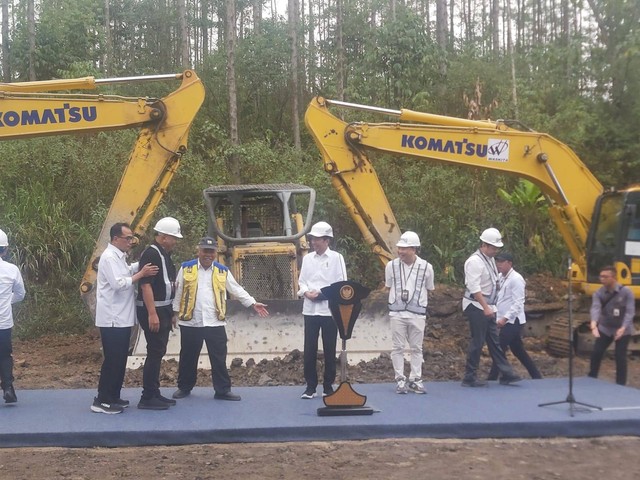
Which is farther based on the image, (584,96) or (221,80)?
(221,80)

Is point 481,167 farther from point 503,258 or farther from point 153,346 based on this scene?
point 153,346

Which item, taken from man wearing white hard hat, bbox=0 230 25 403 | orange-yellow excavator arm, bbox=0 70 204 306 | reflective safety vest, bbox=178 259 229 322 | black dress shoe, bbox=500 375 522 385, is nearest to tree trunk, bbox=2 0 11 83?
orange-yellow excavator arm, bbox=0 70 204 306

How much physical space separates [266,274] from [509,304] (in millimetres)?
3907

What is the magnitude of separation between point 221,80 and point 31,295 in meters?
12.7

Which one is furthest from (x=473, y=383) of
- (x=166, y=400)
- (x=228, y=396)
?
(x=166, y=400)

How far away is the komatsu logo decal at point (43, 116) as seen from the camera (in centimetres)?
1080

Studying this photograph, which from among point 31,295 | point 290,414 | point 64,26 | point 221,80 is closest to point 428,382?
point 290,414

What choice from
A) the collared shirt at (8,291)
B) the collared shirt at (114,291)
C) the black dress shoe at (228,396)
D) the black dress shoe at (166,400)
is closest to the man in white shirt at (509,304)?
the black dress shoe at (228,396)

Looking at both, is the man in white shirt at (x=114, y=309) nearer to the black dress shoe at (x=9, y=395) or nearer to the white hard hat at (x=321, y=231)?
the black dress shoe at (x=9, y=395)

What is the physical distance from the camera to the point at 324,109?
11492mm

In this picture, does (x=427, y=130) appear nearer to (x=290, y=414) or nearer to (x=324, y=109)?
(x=324, y=109)

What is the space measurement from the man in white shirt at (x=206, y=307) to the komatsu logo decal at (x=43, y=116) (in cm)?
351

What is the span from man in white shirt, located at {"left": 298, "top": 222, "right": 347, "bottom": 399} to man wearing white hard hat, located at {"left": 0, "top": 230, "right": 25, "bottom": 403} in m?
2.88

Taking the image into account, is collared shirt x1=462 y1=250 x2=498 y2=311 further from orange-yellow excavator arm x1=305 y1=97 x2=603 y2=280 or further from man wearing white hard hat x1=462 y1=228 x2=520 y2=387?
orange-yellow excavator arm x1=305 y1=97 x2=603 y2=280
